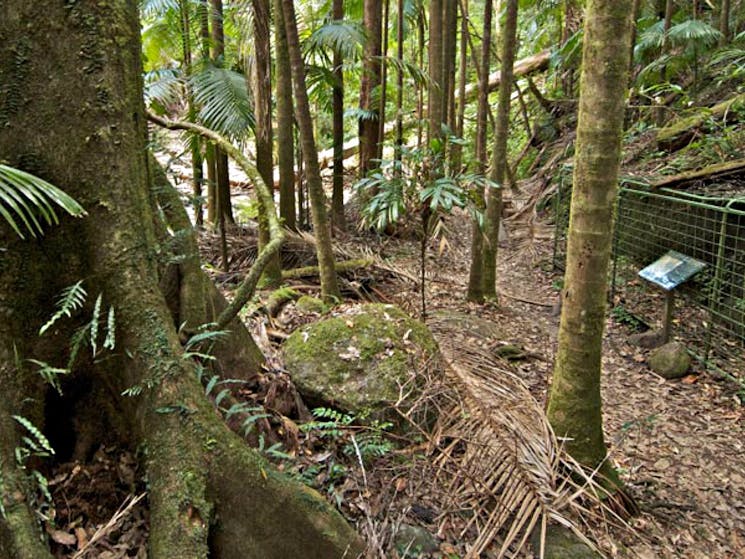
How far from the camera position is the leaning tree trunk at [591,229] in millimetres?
2855

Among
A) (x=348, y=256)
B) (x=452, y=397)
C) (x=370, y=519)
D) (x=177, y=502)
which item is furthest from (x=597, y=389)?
(x=348, y=256)

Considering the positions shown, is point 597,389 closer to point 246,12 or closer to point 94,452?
point 94,452

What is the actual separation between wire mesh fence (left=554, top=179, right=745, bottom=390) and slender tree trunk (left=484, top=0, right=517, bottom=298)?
63.8 inches

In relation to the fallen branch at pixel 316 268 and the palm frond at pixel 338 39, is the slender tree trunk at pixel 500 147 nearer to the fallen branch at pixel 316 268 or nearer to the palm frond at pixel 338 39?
the fallen branch at pixel 316 268

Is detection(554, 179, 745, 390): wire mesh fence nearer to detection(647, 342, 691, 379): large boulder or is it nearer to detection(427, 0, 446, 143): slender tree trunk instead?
detection(647, 342, 691, 379): large boulder

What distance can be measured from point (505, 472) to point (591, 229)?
4.51ft

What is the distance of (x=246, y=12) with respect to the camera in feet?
17.1

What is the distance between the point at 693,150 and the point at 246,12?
649 centimetres

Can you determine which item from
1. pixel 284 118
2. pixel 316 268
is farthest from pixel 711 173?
pixel 284 118

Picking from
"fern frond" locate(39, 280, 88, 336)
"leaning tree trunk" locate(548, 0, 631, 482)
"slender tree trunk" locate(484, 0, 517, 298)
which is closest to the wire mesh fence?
"slender tree trunk" locate(484, 0, 517, 298)

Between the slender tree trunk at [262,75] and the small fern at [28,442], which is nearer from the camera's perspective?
the small fern at [28,442]

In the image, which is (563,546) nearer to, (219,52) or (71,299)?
(71,299)

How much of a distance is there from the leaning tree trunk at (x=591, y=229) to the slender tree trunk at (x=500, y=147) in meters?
2.72

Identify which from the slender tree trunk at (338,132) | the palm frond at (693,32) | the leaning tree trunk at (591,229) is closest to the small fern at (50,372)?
the leaning tree trunk at (591,229)
